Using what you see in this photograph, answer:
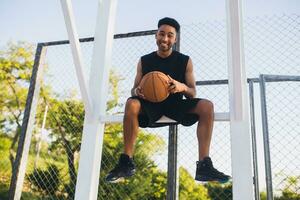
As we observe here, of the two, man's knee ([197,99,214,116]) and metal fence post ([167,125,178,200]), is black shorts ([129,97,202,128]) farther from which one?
metal fence post ([167,125,178,200])

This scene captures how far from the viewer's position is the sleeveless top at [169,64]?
233 cm

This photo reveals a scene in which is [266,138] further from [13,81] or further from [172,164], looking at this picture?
[13,81]

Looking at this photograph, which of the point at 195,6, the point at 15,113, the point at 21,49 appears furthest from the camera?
the point at 21,49

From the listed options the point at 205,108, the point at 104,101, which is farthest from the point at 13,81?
the point at 205,108

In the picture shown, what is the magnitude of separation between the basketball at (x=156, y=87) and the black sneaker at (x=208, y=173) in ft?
1.63

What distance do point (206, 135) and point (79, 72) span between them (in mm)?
948

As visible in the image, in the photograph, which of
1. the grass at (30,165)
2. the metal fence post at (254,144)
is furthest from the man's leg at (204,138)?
the grass at (30,165)

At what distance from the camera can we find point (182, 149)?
3.16 meters

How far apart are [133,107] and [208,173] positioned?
0.65m

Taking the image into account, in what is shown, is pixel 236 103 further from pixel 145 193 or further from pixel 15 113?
pixel 15 113

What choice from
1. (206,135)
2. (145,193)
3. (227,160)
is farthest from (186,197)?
(206,135)

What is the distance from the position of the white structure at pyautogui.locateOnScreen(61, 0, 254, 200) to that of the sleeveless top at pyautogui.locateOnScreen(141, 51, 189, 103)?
32 cm

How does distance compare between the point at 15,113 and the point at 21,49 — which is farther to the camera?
the point at 21,49

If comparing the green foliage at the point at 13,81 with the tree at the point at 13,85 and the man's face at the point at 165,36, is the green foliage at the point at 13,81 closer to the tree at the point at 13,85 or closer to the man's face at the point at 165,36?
the tree at the point at 13,85
